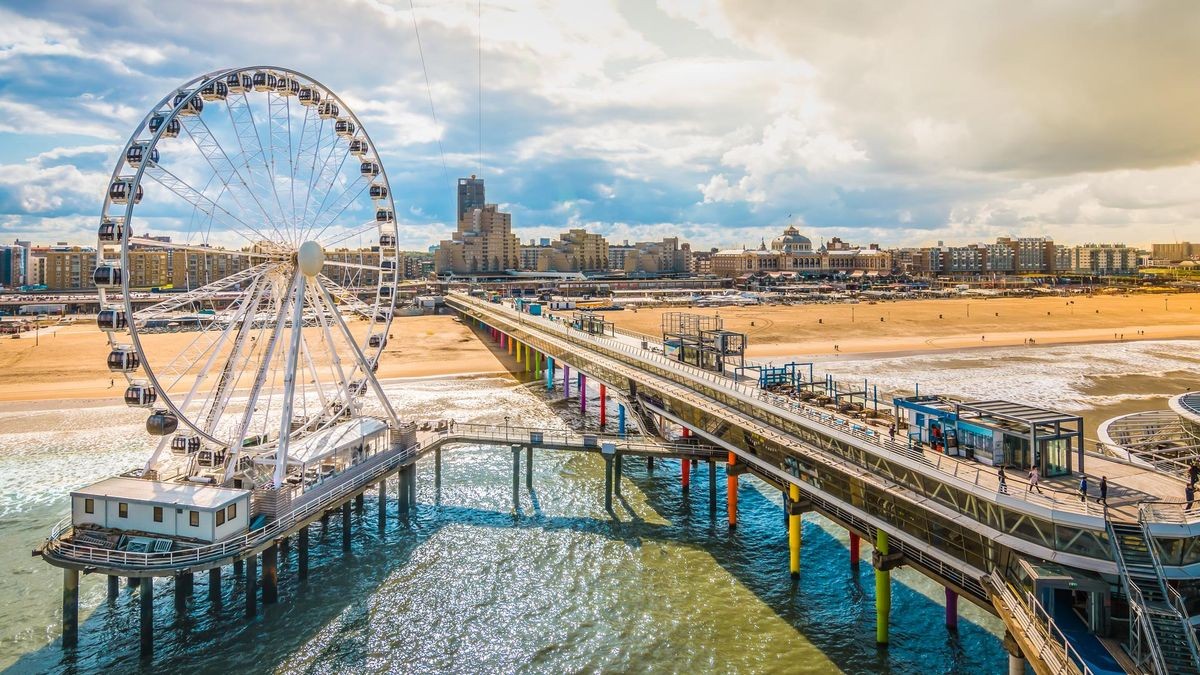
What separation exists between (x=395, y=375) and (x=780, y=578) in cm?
5102

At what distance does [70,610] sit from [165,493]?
4.25 m

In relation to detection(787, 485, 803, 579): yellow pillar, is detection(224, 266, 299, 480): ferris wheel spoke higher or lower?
higher

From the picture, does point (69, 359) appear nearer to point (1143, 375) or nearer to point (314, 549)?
point (314, 549)

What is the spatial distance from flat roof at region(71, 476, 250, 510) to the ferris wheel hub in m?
9.25

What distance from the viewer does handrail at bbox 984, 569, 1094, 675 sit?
14.4 metres

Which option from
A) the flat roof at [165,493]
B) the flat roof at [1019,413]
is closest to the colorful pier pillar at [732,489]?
the flat roof at [1019,413]

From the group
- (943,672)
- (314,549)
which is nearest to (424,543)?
(314,549)

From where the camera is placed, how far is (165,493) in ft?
79.9

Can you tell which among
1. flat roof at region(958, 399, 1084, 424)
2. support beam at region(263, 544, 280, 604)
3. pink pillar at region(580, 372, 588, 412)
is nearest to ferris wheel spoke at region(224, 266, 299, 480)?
support beam at region(263, 544, 280, 604)

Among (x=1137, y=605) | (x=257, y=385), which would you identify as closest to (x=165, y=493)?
(x=257, y=385)

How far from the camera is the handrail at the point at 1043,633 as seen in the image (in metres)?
14.4

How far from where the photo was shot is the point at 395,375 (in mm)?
69562

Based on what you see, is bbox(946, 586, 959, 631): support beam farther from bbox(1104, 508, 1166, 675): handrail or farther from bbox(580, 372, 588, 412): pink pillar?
bbox(580, 372, 588, 412): pink pillar

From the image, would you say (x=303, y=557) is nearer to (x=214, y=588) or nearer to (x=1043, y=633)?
(x=214, y=588)
